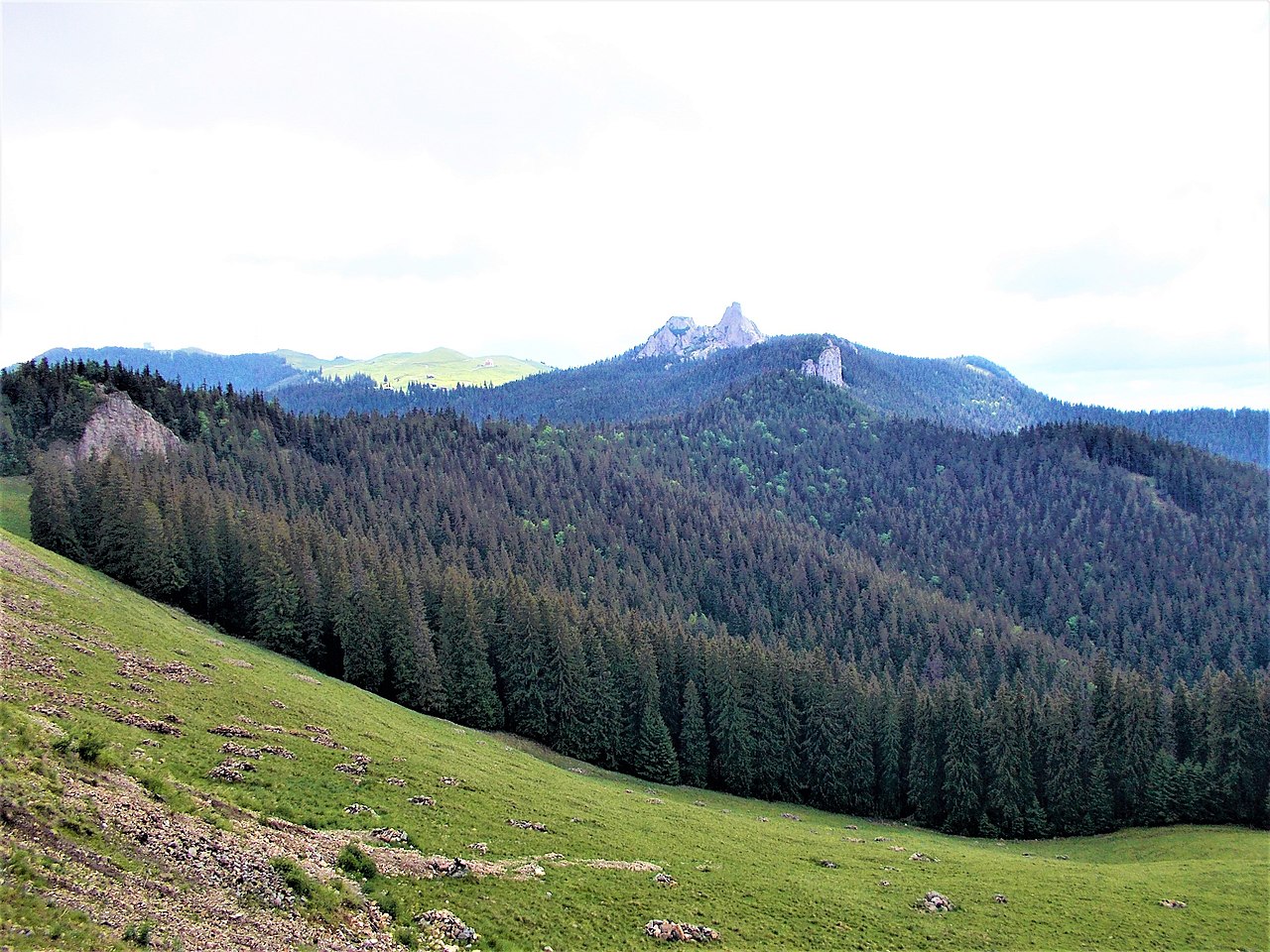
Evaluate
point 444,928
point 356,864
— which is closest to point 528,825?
point 356,864

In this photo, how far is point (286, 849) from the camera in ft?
81.5

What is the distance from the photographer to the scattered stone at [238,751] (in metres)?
35.3

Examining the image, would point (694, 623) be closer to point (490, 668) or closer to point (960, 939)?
point (490, 668)

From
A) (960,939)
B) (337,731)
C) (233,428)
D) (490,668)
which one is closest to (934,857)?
(960,939)

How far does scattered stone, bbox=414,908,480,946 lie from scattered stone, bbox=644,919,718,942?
801cm

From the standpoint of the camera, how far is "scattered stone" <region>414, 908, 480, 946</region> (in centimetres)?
2317

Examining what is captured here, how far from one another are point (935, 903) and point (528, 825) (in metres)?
24.1

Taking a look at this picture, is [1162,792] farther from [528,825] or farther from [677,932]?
[528,825]

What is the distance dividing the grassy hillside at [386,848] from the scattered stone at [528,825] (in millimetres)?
854

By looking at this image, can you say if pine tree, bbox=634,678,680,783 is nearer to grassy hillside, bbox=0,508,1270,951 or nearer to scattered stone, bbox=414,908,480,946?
grassy hillside, bbox=0,508,1270,951

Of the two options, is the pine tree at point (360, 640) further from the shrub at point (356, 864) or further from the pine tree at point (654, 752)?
the shrub at point (356, 864)

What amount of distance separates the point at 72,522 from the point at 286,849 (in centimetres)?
8010

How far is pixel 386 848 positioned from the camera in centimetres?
2897

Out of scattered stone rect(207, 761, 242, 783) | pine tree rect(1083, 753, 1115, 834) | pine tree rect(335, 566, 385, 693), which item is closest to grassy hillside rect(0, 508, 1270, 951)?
scattered stone rect(207, 761, 242, 783)
